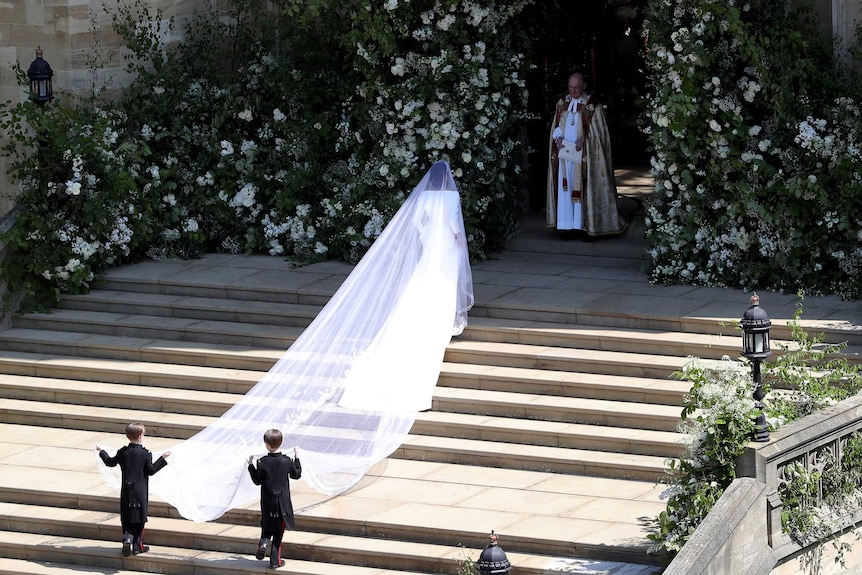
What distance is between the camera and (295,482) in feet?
38.4

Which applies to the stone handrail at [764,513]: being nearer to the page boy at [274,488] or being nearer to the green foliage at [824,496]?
the green foliage at [824,496]

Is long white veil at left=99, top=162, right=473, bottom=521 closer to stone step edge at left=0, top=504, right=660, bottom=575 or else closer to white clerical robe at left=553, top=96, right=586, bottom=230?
stone step edge at left=0, top=504, right=660, bottom=575

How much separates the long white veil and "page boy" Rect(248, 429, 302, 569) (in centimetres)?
63

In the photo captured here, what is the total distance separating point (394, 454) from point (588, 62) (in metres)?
7.31

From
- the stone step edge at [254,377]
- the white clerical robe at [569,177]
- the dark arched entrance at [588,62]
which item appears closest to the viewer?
the stone step edge at [254,377]

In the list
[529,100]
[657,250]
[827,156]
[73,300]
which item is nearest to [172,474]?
[73,300]

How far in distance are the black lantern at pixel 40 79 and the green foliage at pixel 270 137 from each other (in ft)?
0.44

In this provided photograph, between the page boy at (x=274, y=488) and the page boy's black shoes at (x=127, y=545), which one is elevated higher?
the page boy at (x=274, y=488)

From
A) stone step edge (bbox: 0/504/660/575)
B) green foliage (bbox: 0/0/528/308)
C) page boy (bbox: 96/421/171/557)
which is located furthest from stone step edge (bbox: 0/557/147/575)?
green foliage (bbox: 0/0/528/308)

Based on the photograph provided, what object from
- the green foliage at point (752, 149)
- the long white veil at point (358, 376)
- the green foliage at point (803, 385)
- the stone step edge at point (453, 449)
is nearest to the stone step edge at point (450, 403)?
the stone step edge at point (453, 449)

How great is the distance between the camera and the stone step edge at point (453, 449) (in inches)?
458

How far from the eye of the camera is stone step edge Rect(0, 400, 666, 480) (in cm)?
1162

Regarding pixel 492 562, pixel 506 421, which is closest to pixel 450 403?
pixel 506 421

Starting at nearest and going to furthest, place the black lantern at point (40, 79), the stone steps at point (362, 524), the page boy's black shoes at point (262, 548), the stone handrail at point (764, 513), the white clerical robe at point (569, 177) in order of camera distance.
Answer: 1. the stone handrail at point (764, 513)
2. the stone steps at point (362, 524)
3. the page boy's black shoes at point (262, 548)
4. the black lantern at point (40, 79)
5. the white clerical robe at point (569, 177)
